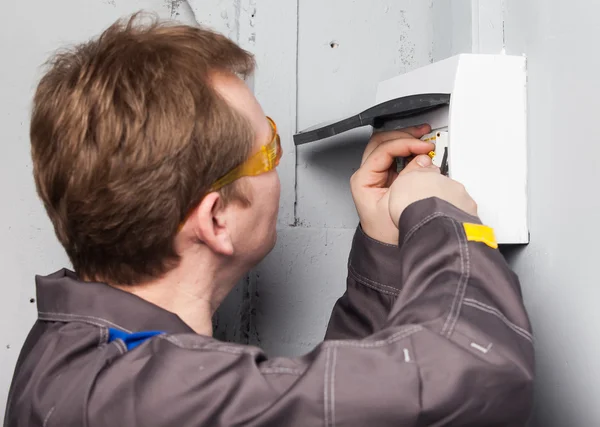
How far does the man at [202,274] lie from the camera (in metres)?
0.75

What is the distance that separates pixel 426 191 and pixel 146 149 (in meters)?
0.42

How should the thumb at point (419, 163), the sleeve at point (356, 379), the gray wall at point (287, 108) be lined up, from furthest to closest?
the gray wall at point (287, 108), the thumb at point (419, 163), the sleeve at point (356, 379)

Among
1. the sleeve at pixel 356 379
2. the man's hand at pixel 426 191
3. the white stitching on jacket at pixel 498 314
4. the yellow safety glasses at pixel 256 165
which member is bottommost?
the sleeve at pixel 356 379

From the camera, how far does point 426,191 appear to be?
96 centimetres

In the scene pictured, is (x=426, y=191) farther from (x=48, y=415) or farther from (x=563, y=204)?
(x=48, y=415)

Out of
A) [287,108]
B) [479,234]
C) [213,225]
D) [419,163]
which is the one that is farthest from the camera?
[287,108]

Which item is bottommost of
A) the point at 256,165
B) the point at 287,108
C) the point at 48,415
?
the point at 48,415

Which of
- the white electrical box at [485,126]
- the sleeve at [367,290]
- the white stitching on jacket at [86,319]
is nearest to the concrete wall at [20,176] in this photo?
the white stitching on jacket at [86,319]

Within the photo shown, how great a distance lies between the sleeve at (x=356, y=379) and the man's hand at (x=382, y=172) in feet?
1.00

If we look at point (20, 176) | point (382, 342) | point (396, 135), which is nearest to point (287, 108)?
point (396, 135)

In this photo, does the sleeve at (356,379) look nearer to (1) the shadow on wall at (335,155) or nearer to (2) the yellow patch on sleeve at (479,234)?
(2) the yellow patch on sleeve at (479,234)

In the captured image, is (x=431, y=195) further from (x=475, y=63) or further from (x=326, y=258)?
(x=326, y=258)

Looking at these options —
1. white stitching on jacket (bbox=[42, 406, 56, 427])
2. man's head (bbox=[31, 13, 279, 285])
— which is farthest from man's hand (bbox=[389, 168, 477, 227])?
white stitching on jacket (bbox=[42, 406, 56, 427])

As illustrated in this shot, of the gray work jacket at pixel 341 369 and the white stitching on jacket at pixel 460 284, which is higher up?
the white stitching on jacket at pixel 460 284
